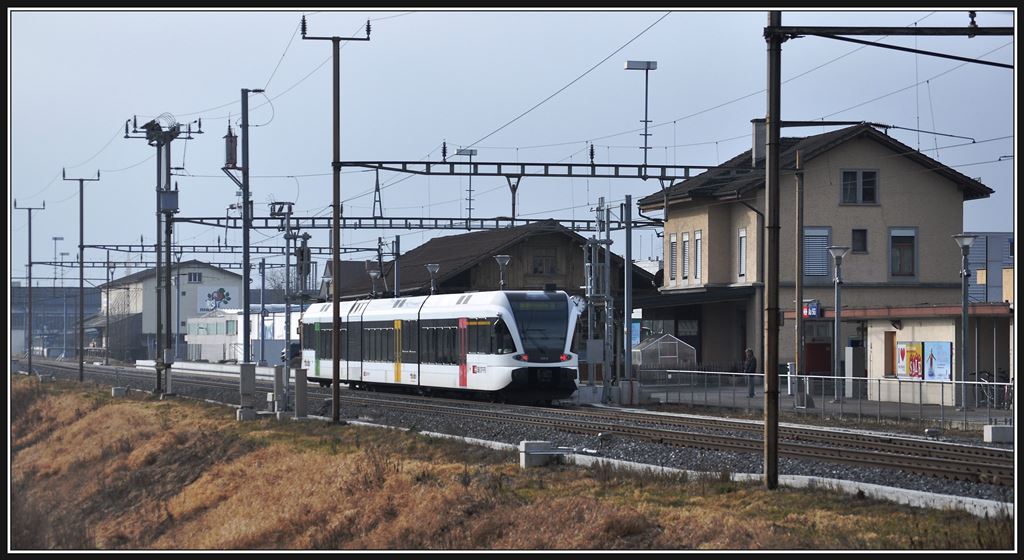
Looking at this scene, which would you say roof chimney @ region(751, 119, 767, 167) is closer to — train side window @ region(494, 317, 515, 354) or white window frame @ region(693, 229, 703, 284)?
white window frame @ region(693, 229, 703, 284)

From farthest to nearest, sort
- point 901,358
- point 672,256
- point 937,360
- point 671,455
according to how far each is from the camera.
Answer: point 672,256, point 901,358, point 937,360, point 671,455

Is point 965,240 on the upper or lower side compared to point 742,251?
lower

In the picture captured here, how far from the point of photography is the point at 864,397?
31.8 meters

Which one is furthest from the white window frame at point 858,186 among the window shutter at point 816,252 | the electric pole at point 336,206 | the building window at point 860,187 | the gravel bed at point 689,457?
the gravel bed at point 689,457

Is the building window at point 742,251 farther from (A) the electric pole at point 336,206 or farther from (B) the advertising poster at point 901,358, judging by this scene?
(A) the electric pole at point 336,206

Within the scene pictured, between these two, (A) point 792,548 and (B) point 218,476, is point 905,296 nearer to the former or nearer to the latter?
(B) point 218,476

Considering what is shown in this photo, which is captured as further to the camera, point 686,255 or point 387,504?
point 686,255

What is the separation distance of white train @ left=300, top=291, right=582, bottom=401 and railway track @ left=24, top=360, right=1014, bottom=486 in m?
1.15

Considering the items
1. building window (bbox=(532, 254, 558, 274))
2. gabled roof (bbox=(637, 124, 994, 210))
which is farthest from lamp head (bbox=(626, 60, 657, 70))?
building window (bbox=(532, 254, 558, 274))

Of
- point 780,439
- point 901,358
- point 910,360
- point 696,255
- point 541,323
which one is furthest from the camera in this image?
point 696,255

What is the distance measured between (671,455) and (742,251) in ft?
109

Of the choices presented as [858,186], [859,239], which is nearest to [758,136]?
[858,186]

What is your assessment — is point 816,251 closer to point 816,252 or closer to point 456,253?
point 816,252

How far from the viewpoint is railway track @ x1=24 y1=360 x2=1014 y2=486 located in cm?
1848
